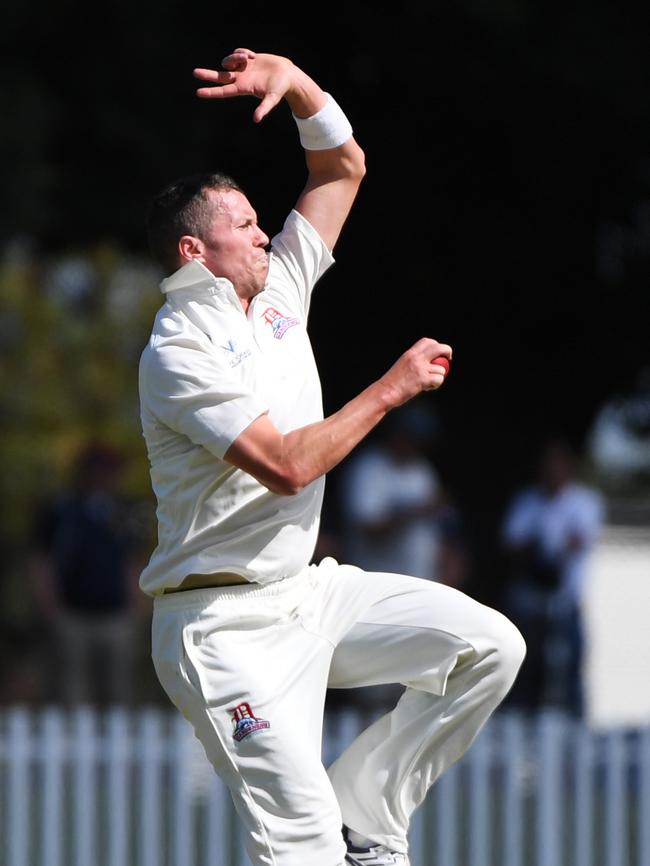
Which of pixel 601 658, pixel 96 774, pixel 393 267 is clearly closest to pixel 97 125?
pixel 393 267

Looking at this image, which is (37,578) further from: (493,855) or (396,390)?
(396,390)

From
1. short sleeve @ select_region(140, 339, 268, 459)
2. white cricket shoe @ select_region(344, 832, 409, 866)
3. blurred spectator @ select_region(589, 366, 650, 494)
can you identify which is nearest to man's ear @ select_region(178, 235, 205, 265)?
short sleeve @ select_region(140, 339, 268, 459)

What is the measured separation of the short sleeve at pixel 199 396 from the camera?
4.19 metres

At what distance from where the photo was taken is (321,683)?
14.7 ft

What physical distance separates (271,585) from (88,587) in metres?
5.56

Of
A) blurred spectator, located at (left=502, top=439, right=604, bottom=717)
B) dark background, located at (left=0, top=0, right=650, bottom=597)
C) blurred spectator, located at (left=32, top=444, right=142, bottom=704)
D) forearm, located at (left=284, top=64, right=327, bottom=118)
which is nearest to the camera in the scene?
forearm, located at (left=284, top=64, right=327, bottom=118)

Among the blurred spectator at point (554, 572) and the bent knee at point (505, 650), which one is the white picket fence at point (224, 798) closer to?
the blurred spectator at point (554, 572)

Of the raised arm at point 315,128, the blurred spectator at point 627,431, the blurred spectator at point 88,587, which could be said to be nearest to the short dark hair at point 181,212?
the raised arm at point 315,128

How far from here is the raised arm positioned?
14.8ft

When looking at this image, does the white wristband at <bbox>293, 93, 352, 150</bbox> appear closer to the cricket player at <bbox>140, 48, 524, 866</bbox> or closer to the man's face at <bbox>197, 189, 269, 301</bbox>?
the cricket player at <bbox>140, 48, 524, 866</bbox>

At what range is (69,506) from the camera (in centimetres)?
1002

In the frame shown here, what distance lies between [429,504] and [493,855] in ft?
8.51

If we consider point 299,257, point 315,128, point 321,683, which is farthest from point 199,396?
point 315,128

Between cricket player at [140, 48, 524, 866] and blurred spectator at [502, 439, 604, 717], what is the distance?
18.9ft
